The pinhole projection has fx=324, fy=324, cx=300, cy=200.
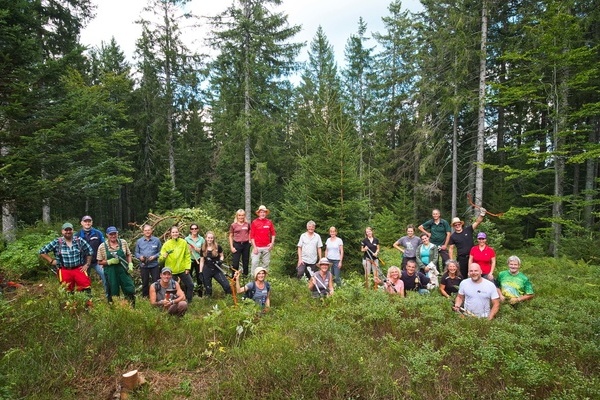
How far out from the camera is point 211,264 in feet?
25.2

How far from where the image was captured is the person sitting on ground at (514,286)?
6535 millimetres

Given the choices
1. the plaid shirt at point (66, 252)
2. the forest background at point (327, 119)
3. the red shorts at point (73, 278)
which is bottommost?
the red shorts at point (73, 278)

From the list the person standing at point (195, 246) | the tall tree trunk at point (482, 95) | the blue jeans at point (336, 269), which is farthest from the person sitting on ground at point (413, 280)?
the tall tree trunk at point (482, 95)

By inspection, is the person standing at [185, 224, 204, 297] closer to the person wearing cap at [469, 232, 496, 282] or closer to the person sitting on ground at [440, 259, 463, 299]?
the person sitting on ground at [440, 259, 463, 299]

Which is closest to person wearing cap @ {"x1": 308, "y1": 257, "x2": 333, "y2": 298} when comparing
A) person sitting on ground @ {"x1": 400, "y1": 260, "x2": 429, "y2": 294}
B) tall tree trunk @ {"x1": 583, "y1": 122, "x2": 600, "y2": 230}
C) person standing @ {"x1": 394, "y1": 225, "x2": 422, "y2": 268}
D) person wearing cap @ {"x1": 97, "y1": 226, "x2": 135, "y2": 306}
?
person sitting on ground @ {"x1": 400, "y1": 260, "x2": 429, "y2": 294}

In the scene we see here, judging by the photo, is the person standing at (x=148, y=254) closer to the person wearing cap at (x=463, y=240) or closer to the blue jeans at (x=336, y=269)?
the blue jeans at (x=336, y=269)

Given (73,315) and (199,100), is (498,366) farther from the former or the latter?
(199,100)

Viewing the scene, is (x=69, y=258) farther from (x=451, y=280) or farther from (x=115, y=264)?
(x=451, y=280)

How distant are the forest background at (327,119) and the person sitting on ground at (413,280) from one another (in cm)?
303

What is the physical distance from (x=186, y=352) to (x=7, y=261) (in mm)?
7263

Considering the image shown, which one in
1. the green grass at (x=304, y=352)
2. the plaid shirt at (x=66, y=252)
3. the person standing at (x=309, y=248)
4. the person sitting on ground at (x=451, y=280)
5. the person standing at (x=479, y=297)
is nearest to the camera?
the green grass at (x=304, y=352)

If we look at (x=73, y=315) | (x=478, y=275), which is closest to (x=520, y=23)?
(x=478, y=275)

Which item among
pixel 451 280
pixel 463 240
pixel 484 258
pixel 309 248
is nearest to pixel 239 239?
pixel 309 248

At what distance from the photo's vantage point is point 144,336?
191 inches
